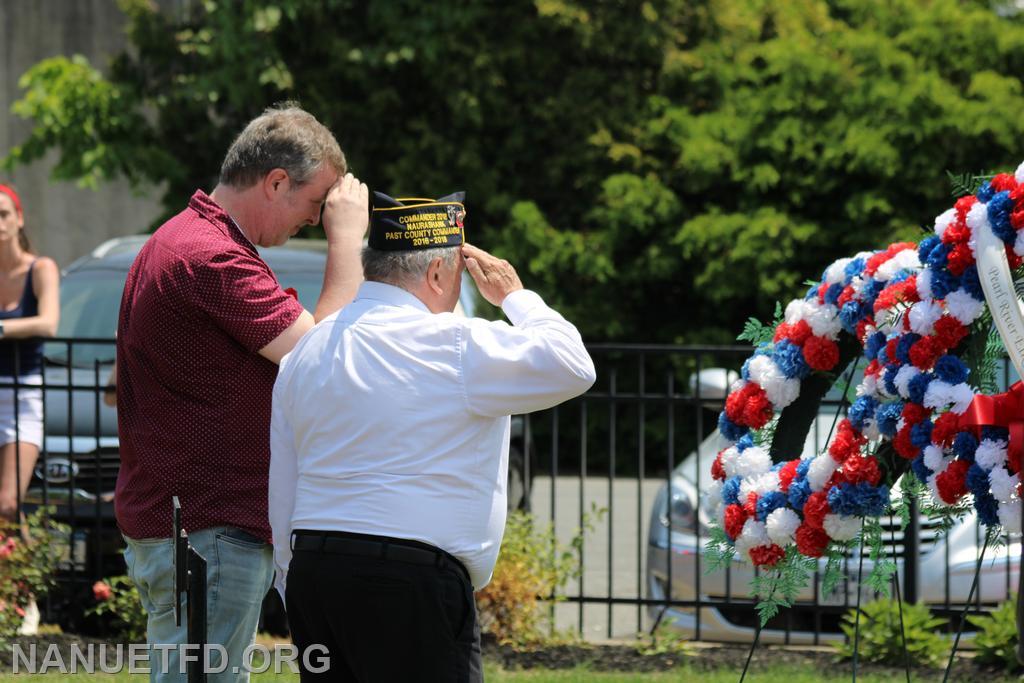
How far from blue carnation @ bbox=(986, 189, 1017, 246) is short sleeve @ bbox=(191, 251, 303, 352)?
1696 millimetres

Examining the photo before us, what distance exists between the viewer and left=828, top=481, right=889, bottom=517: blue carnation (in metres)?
3.68

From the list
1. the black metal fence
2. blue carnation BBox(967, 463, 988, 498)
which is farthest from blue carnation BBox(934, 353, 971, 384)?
the black metal fence

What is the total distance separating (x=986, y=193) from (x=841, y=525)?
989 mm

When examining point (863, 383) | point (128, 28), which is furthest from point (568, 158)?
point (863, 383)

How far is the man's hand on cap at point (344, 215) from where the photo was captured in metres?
3.43

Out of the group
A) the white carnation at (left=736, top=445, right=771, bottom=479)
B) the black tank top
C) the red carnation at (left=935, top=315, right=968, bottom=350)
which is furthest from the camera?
the black tank top

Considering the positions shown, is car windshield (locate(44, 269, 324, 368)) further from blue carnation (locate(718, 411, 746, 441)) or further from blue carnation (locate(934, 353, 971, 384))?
blue carnation (locate(934, 353, 971, 384))

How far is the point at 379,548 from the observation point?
2.79 metres

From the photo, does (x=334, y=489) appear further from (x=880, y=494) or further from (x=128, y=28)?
(x=128, y=28)

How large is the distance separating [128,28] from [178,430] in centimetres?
1347

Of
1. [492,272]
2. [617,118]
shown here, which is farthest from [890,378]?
[617,118]

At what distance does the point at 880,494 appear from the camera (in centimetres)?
371

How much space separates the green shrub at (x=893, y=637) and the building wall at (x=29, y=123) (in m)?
13.7

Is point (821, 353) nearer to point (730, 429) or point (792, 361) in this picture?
point (792, 361)
